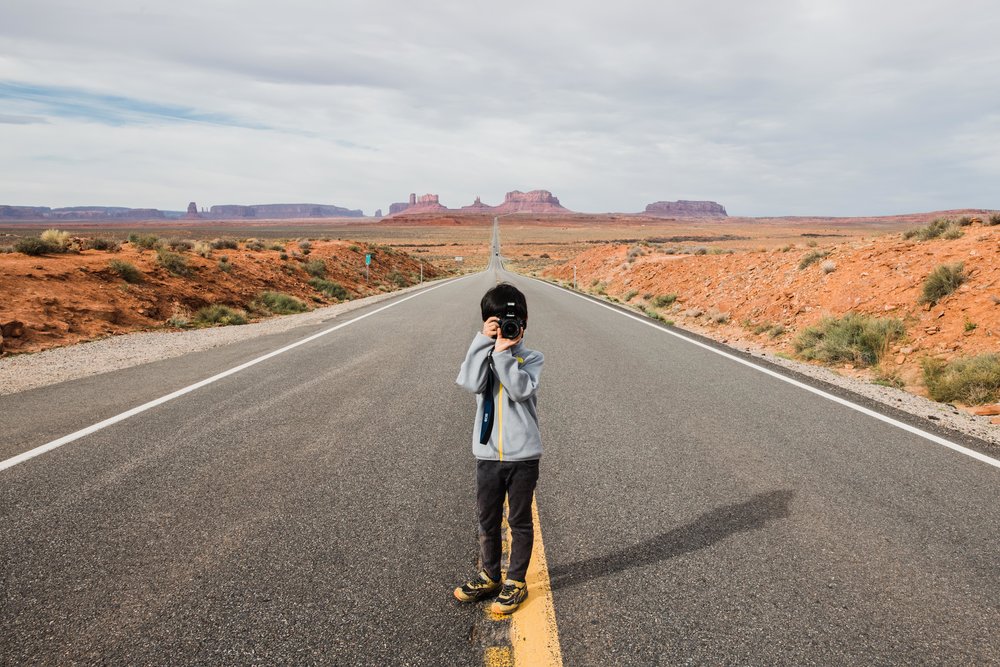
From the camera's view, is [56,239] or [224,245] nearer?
[56,239]

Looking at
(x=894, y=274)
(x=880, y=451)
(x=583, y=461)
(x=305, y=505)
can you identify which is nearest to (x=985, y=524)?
(x=880, y=451)

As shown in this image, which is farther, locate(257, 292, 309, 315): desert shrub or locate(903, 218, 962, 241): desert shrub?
locate(257, 292, 309, 315): desert shrub

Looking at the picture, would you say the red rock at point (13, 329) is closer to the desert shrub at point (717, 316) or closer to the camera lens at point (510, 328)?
the camera lens at point (510, 328)

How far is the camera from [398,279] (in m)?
34.8

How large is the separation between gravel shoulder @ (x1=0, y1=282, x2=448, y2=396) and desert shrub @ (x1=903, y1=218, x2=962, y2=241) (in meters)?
15.5

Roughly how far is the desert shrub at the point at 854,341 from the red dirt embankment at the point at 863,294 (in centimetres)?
22

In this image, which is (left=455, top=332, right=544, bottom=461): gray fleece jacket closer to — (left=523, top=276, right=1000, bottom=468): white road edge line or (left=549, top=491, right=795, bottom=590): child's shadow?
(left=549, top=491, right=795, bottom=590): child's shadow

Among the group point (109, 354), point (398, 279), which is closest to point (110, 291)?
point (109, 354)

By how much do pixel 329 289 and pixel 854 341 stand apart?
752 inches

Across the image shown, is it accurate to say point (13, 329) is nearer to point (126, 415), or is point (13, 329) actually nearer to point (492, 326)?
point (126, 415)

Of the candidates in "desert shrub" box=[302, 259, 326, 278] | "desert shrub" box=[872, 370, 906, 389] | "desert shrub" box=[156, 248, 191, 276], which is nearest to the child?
"desert shrub" box=[872, 370, 906, 389]

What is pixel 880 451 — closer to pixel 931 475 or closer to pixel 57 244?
pixel 931 475

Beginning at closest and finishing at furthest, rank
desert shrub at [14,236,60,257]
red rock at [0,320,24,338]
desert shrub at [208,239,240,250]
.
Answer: red rock at [0,320,24,338] → desert shrub at [14,236,60,257] → desert shrub at [208,239,240,250]

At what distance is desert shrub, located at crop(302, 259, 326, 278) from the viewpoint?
80.6ft
